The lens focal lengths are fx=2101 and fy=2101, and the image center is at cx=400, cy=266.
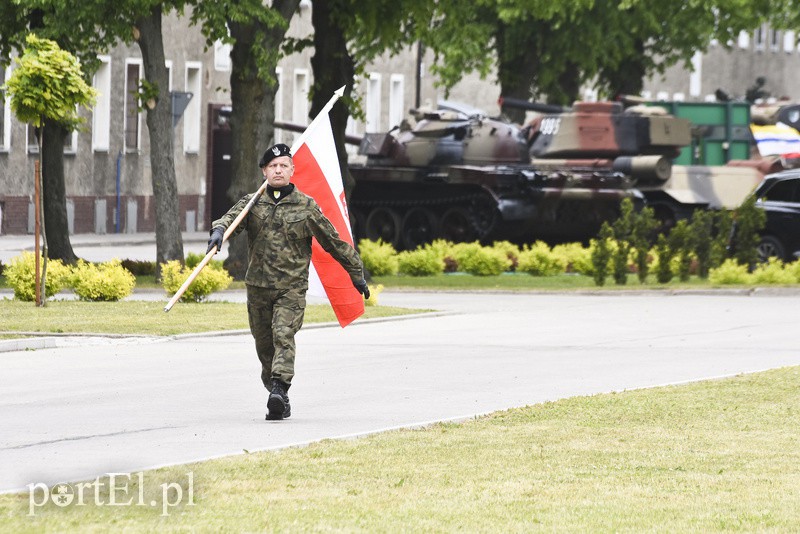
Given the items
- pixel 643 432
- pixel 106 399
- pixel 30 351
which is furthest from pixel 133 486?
pixel 30 351

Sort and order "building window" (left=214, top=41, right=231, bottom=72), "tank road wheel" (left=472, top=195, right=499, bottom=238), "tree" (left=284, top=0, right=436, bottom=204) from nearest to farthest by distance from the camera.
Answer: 1. "tree" (left=284, top=0, right=436, bottom=204)
2. "tank road wheel" (left=472, top=195, right=499, bottom=238)
3. "building window" (left=214, top=41, right=231, bottom=72)

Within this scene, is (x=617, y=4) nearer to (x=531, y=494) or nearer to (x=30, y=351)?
(x=30, y=351)

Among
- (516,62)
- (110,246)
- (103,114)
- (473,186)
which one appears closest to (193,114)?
(103,114)

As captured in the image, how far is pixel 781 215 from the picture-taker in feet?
113

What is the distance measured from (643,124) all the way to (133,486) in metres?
35.2

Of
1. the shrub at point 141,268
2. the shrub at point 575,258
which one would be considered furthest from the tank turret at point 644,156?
the shrub at point 141,268

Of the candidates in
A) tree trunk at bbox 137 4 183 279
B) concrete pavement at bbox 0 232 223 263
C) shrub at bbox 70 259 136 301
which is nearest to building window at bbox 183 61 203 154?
concrete pavement at bbox 0 232 223 263

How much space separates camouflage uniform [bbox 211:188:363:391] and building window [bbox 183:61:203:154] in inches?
1676

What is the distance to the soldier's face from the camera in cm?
1311

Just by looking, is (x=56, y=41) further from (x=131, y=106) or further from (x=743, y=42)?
(x=743, y=42)

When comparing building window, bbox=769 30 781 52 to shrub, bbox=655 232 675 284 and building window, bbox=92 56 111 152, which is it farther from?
shrub, bbox=655 232 675 284

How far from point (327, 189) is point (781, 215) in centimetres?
2068

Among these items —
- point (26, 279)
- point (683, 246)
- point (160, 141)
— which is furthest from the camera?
point (683, 246)

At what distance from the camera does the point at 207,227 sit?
55.9 metres
